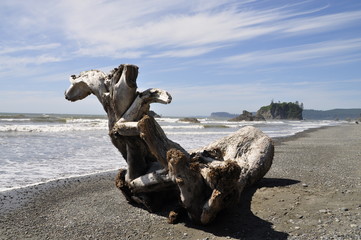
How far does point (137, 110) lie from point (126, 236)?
2257 millimetres

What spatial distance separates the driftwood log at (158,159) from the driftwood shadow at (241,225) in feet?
0.74

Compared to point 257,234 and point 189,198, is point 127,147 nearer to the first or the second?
point 189,198

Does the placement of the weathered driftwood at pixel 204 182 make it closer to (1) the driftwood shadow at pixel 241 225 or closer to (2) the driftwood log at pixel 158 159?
(2) the driftwood log at pixel 158 159

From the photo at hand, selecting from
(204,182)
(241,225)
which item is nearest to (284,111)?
(241,225)

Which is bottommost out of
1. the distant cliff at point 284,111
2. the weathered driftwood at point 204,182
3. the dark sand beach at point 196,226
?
the dark sand beach at point 196,226

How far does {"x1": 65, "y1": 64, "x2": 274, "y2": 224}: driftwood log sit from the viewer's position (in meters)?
5.24

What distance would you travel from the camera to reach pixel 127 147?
22.1 feet

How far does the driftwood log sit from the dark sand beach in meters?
0.32

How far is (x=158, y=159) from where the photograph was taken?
234 inches

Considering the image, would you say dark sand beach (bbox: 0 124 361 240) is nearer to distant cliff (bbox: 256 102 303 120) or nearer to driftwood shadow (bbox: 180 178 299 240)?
driftwood shadow (bbox: 180 178 299 240)

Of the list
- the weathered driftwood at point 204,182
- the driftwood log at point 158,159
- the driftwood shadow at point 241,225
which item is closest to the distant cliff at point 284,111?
the driftwood log at point 158,159

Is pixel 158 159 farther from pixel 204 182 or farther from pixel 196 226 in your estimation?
pixel 196 226

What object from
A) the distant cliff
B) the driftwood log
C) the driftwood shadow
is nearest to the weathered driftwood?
the driftwood log

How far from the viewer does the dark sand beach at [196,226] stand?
5.15 metres
